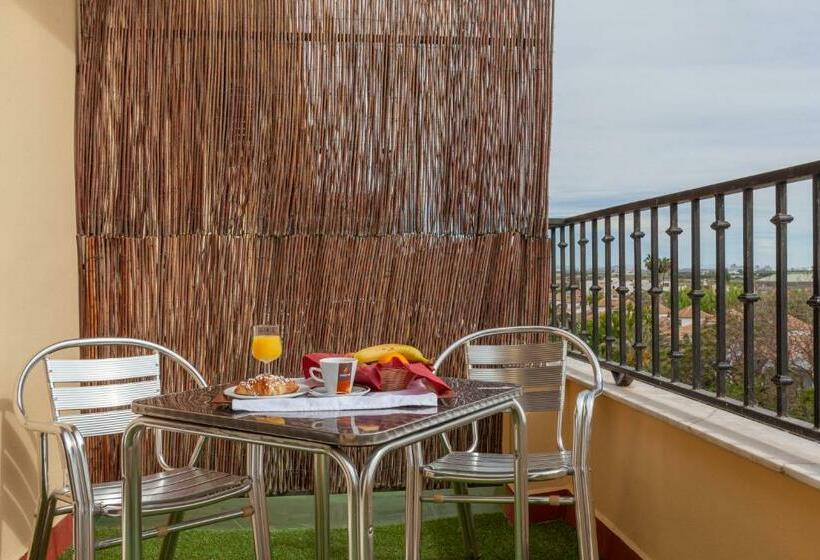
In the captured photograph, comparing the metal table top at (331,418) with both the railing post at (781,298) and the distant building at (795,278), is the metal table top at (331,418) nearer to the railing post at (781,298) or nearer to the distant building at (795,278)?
the railing post at (781,298)

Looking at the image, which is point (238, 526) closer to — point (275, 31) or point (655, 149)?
point (275, 31)

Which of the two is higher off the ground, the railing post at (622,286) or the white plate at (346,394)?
the railing post at (622,286)

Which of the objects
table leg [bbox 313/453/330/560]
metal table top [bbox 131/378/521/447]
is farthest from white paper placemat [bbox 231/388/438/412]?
table leg [bbox 313/453/330/560]

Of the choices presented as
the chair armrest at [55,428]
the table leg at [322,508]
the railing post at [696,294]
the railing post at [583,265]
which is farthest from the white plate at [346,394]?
the railing post at [583,265]

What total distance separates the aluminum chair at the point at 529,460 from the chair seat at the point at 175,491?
0.47 metres

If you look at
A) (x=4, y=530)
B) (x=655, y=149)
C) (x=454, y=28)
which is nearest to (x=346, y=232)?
(x=454, y=28)

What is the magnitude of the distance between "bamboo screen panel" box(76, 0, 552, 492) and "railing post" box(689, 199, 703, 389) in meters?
0.89

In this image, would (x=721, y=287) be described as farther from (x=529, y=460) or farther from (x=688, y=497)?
(x=529, y=460)

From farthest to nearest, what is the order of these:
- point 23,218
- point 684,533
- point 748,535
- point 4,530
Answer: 1. point 23,218
2. point 4,530
3. point 684,533
4. point 748,535

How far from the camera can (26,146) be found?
2439 mm

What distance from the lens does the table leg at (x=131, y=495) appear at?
1502mm

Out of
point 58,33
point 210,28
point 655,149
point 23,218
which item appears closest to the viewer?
point 23,218

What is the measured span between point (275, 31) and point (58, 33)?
0.78 m

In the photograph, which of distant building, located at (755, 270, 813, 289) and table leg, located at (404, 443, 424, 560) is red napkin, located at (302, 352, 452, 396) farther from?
distant building, located at (755, 270, 813, 289)
